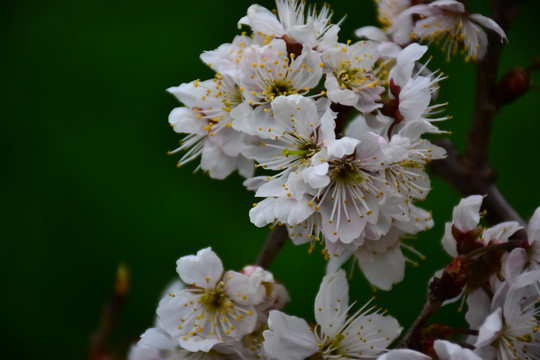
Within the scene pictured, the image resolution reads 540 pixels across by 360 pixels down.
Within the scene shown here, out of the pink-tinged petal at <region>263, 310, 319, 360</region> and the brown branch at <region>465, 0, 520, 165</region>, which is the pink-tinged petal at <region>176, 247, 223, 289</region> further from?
the brown branch at <region>465, 0, 520, 165</region>

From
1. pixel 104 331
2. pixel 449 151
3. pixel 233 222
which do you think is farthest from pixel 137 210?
pixel 449 151

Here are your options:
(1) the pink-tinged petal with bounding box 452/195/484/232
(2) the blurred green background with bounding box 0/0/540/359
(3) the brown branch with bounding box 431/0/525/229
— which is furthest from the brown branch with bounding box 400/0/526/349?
(2) the blurred green background with bounding box 0/0/540/359

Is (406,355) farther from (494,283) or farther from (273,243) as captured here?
(273,243)

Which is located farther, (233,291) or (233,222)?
(233,222)

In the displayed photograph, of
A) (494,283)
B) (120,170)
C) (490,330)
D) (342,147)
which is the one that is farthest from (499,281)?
(120,170)

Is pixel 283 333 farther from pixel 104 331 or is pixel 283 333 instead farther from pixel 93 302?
pixel 93 302
